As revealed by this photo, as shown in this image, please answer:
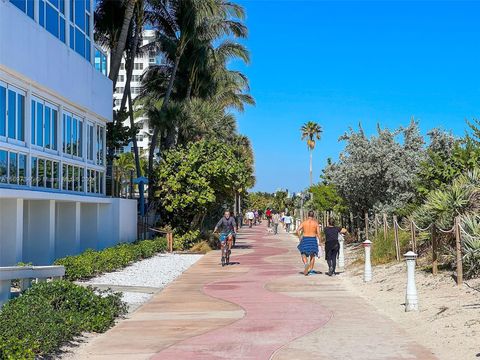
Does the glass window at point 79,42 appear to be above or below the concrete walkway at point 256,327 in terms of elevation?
above

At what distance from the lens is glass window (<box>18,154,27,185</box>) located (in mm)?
15672

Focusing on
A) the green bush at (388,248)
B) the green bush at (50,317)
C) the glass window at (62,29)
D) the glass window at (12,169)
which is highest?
the glass window at (62,29)

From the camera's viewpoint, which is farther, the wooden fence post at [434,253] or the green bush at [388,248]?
the green bush at [388,248]

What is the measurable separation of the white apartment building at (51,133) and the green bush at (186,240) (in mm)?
4195

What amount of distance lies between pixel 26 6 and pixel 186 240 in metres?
15.0

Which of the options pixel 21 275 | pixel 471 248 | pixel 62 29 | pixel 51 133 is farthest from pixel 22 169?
pixel 471 248

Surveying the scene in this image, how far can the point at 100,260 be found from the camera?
16906 millimetres

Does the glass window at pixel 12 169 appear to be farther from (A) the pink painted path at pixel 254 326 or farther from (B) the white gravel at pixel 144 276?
(A) the pink painted path at pixel 254 326

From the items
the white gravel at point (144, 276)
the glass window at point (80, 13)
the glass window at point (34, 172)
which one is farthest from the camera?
the glass window at point (80, 13)

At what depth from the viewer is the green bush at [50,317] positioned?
7.36 m


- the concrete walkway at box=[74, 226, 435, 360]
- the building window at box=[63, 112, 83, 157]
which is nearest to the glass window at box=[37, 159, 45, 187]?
the building window at box=[63, 112, 83, 157]

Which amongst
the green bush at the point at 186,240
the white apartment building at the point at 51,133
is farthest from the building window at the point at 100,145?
the green bush at the point at 186,240

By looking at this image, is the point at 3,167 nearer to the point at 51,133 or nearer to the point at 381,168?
the point at 51,133

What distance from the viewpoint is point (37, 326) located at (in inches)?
316
